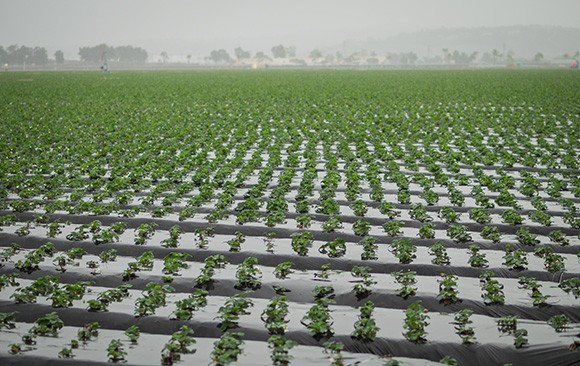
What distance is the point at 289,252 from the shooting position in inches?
371

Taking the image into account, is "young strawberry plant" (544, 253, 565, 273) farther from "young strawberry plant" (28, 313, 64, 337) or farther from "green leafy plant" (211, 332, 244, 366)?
"young strawberry plant" (28, 313, 64, 337)

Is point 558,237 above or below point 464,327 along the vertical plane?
above

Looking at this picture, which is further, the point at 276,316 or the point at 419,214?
the point at 419,214

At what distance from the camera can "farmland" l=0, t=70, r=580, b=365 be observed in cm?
653

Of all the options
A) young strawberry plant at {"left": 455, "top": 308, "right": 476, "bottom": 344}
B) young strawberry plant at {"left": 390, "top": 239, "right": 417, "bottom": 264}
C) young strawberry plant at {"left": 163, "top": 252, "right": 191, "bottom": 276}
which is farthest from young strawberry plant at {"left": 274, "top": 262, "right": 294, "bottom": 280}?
young strawberry plant at {"left": 455, "top": 308, "right": 476, "bottom": 344}

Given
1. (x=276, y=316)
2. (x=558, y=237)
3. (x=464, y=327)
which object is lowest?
(x=464, y=327)

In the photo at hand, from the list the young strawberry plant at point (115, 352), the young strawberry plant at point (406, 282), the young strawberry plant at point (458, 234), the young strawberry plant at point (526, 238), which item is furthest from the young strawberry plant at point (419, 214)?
the young strawberry plant at point (115, 352)

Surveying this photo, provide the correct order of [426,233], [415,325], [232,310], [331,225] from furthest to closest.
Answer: [331,225], [426,233], [232,310], [415,325]

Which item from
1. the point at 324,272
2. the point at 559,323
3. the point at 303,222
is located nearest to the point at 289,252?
the point at 324,272

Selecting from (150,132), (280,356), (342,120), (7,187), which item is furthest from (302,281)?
(342,120)

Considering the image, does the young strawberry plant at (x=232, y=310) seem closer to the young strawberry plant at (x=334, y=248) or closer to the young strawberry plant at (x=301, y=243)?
the young strawberry plant at (x=301, y=243)

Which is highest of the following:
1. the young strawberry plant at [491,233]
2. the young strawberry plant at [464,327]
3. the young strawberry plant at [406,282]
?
the young strawberry plant at [491,233]

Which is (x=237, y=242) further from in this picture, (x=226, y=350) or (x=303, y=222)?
(x=226, y=350)

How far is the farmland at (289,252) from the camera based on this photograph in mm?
A: 6531
